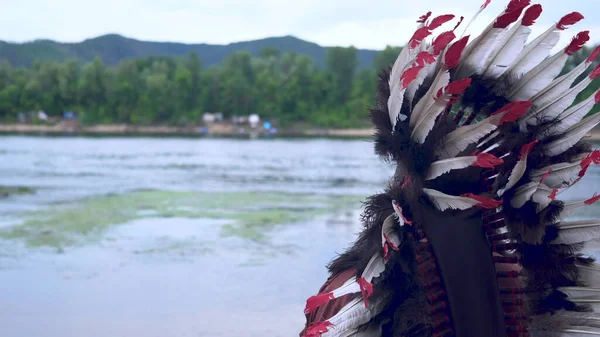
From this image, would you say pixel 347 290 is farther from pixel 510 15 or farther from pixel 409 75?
pixel 510 15

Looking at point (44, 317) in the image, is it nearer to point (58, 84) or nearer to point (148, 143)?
point (148, 143)

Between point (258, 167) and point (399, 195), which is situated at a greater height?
point (399, 195)

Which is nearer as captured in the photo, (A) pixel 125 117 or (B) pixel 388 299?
(B) pixel 388 299

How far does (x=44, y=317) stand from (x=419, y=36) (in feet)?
13.9

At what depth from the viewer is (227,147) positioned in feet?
79.5

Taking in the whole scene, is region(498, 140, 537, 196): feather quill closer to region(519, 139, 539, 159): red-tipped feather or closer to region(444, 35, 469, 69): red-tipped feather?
region(519, 139, 539, 159): red-tipped feather

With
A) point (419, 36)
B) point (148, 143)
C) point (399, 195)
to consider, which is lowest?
point (148, 143)

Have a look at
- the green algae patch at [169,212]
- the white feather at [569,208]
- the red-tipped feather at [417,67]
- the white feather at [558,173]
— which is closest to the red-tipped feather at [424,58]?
the red-tipped feather at [417,67]

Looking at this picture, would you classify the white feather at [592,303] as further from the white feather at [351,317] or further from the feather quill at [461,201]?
the white feather at [351,317]

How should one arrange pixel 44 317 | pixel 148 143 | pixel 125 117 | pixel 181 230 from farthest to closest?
pixel 125 117, pixel 148 143, pixel 181 230, pixel 44 317

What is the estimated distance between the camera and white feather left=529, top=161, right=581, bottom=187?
1435 millimetres

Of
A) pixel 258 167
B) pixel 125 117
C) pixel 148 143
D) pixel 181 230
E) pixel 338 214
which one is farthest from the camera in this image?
pixel 125 117

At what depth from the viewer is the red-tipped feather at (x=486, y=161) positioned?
1297 mm

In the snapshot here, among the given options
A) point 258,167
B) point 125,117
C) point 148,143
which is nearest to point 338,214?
point 258,167
